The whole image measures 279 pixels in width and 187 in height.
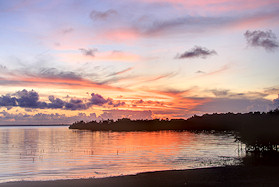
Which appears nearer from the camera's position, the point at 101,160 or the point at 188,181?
the point at 188,181

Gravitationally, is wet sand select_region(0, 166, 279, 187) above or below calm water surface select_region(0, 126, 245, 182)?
above

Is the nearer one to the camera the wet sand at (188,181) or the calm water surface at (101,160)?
the wet sand at (188,181)

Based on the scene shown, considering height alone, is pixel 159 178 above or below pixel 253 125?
below

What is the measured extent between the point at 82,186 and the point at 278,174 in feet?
89.8

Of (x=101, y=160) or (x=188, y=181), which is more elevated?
(x=188, y=181)

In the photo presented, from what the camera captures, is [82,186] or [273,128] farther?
[273,128]

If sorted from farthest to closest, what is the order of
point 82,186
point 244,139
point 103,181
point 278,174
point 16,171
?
1. point 244,139
2. point 16,171
3. point 278,174
4. point 103,181
5. point 82,186

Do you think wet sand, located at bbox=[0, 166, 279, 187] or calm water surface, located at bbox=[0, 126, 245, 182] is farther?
calm water surface, located at bbox=[0, 126, 245, 182]

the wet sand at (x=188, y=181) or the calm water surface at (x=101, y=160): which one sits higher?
the wet sand at (x=188, y=181)

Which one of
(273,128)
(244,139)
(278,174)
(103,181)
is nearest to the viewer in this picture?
(103,181)

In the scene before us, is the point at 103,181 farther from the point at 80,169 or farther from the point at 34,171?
the point at 34,171

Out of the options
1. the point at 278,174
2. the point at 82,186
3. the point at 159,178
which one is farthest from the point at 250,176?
the point at 82,186

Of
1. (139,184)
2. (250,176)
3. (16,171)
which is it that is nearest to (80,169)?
(16,171)

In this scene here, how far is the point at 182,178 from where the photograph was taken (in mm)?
38844
